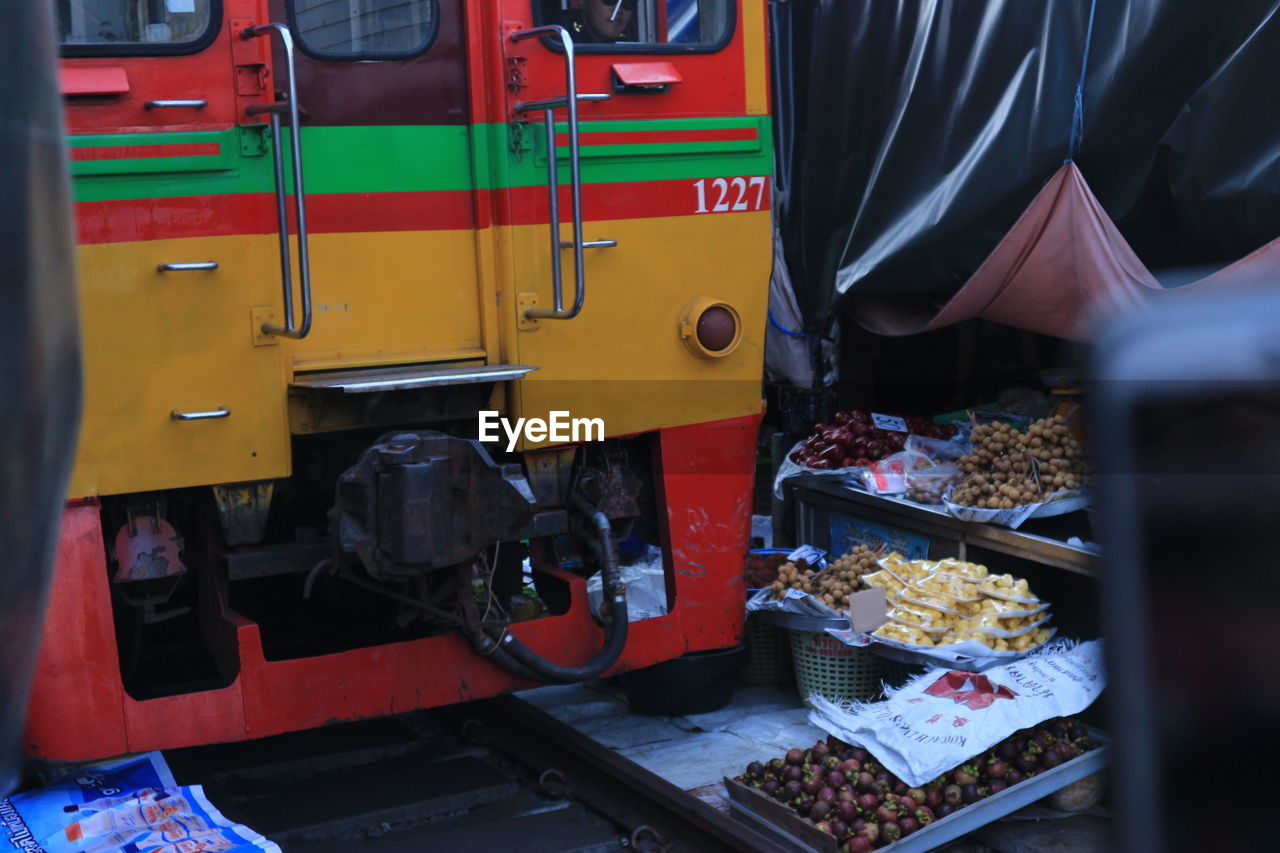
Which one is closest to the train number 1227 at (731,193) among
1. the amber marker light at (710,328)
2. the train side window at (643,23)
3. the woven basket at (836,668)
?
the amber marker light at (710,328)

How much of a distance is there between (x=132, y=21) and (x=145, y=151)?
37 cm

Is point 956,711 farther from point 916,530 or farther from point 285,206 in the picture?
point 285,206

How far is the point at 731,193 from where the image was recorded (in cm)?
473

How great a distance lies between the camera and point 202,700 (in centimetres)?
411

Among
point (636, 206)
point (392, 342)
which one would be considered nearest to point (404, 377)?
point (392, 342)

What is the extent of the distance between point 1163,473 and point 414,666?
341 cm

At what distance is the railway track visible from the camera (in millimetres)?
4102

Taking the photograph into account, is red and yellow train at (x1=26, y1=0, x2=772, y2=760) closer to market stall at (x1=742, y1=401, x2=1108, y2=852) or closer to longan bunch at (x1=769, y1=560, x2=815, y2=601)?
longan bunch at (x1=769, y1=560, x2=815, y2=601)

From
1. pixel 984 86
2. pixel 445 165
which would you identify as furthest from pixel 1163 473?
pixel 984 86

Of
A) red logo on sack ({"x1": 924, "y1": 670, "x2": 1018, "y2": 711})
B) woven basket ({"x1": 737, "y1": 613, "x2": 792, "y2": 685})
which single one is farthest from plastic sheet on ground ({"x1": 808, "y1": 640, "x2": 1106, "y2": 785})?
woven basket ({"x1": 737, "y1": 613, "x2": 792, "y2": 685})

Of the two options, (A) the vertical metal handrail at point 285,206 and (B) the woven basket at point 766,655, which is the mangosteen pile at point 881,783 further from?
(A) the vertical metal handrail at point 285,206

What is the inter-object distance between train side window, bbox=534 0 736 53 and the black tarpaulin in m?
1.36

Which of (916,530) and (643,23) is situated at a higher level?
(643,23)

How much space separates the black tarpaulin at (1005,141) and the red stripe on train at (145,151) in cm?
297
